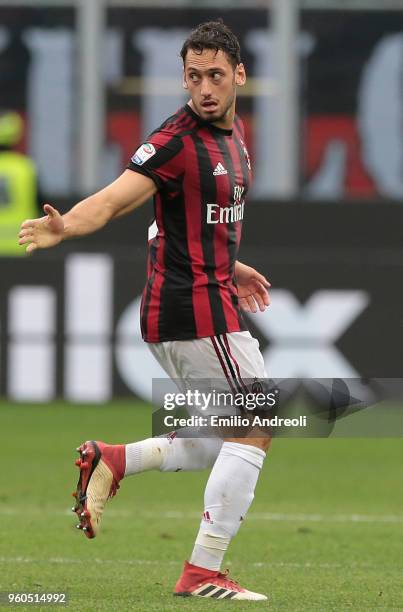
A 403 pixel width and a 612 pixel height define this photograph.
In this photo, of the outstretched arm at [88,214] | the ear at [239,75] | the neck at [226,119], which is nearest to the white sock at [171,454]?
the outstretched arm at [88,214]

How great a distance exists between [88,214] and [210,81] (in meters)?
0.74

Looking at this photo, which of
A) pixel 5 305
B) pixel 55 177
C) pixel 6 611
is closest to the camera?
pixel 6 611

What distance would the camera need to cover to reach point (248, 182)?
6598 millimetres

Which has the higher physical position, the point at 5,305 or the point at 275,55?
the point at 275,55

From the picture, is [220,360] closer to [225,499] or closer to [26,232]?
[225,499]

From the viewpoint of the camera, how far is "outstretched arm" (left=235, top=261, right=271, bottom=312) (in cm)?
709

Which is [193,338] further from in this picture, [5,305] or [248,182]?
[5,305]

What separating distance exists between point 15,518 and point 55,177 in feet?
30.2

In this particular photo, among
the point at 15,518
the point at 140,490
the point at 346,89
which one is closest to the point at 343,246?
the point at 346,89

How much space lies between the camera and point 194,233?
6.38 meters

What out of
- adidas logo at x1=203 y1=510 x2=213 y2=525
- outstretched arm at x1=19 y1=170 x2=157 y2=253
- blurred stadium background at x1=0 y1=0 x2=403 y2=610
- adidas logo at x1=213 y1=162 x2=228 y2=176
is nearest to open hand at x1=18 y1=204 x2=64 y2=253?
outstretched arm at x1=19 y1=170 x2=157 y2=253

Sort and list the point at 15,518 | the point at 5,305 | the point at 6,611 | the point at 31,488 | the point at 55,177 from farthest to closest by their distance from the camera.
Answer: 1. the point at 55,177
2. the point at 5,305
3. the point at 31,488
4. the point at 15,518
5. the point at 6,611

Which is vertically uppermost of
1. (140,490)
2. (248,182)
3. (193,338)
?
(248,182)

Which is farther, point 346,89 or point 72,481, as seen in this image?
point 346,89
